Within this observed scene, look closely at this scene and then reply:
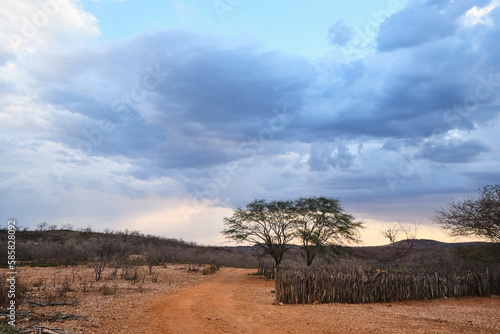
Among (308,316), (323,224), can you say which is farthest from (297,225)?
(308,316)

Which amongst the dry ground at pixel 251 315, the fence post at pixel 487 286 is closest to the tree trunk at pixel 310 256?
the fence post at pixel 487 286

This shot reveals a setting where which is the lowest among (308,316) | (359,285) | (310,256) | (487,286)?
(308,316)

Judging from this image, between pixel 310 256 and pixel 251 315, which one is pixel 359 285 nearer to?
pixel 251 315

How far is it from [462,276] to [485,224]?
4655 millimetres

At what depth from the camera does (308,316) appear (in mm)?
10906

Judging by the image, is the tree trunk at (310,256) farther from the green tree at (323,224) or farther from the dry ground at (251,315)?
the dry ground at (251,315)

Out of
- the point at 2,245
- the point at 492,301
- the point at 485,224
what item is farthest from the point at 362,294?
the point at 2,245

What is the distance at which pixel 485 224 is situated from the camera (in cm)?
2038

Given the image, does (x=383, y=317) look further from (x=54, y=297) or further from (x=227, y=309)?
(x=54, y=297)

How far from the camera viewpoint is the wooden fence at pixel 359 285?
13742 mm

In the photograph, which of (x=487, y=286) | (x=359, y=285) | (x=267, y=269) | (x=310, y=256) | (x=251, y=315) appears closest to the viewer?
(x=251, y=315)

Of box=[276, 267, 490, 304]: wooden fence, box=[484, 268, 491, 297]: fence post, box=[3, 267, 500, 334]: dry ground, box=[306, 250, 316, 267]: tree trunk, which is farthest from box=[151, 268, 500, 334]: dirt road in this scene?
box=[306, 250, 316, 267]: tree trunk

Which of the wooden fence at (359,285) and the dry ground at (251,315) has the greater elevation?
the wooden fence at (359,285)

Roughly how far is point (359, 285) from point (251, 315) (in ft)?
18.8
